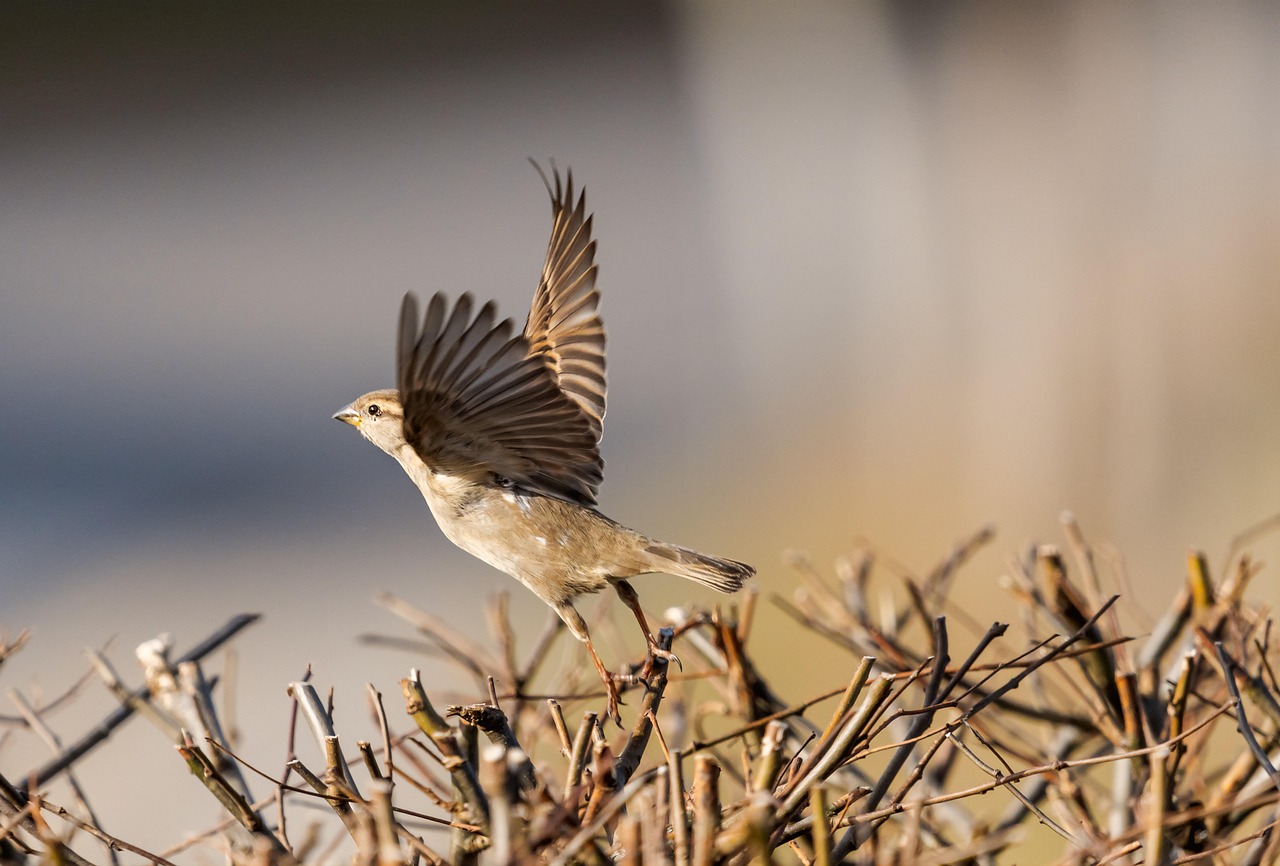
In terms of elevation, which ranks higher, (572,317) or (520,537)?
(572,317)

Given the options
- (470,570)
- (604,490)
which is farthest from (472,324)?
A: (604,490)

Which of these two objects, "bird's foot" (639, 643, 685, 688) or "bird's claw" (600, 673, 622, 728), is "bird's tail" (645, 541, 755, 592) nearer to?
"bird's claw" (600, 673, 622, 728)

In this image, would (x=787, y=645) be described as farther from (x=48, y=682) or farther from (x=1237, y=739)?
(x=48, y=682)

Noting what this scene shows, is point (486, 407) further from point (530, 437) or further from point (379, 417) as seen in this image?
point (379, 417)

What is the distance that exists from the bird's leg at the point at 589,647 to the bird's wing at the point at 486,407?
0.91 feet

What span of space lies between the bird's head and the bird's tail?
20.9 inches

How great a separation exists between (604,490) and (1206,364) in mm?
3249

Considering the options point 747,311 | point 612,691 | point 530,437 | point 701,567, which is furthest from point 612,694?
point 747,311

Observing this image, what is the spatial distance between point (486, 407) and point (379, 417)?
426mm

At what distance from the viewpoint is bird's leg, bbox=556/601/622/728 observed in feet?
5.92

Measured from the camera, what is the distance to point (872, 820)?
1146mm

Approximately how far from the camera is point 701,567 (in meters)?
2.22

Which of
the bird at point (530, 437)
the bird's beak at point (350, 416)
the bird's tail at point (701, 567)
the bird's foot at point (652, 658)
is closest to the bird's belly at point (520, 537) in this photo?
the bird at point (530, 437)

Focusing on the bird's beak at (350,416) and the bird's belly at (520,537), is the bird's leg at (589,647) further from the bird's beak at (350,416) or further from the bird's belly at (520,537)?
the bird's beak at (350,416)
